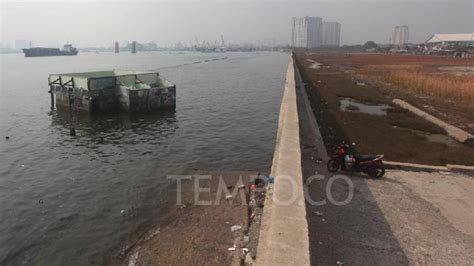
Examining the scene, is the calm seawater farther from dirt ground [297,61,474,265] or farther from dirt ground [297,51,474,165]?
dirt ground [297,61,474,265]

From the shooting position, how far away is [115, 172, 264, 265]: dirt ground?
8.72 metres

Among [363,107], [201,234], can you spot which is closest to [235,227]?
[201,234]

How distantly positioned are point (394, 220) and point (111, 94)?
27712 mm

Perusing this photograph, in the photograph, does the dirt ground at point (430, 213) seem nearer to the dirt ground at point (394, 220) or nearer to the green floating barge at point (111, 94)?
the dirt ground at point (394, 220)

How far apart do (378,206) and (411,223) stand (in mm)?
1062

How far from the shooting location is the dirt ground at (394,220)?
7.58m

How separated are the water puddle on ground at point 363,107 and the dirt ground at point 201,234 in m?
16.6

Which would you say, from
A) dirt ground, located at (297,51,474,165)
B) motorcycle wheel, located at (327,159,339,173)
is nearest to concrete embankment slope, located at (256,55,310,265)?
motorcycle wheel, located at (327,159,339,173)

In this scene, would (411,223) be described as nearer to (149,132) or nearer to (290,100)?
(290,100)

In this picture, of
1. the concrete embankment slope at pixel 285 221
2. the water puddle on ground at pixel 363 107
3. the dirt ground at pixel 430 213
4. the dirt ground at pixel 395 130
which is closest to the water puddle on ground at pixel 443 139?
the dirt ground at pixel 395 130

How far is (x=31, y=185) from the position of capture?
50.6 feet

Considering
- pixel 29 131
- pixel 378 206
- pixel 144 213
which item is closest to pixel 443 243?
pixel 378 206

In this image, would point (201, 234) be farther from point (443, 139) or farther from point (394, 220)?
point (443, 139)

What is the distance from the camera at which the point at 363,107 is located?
29.0 meters
